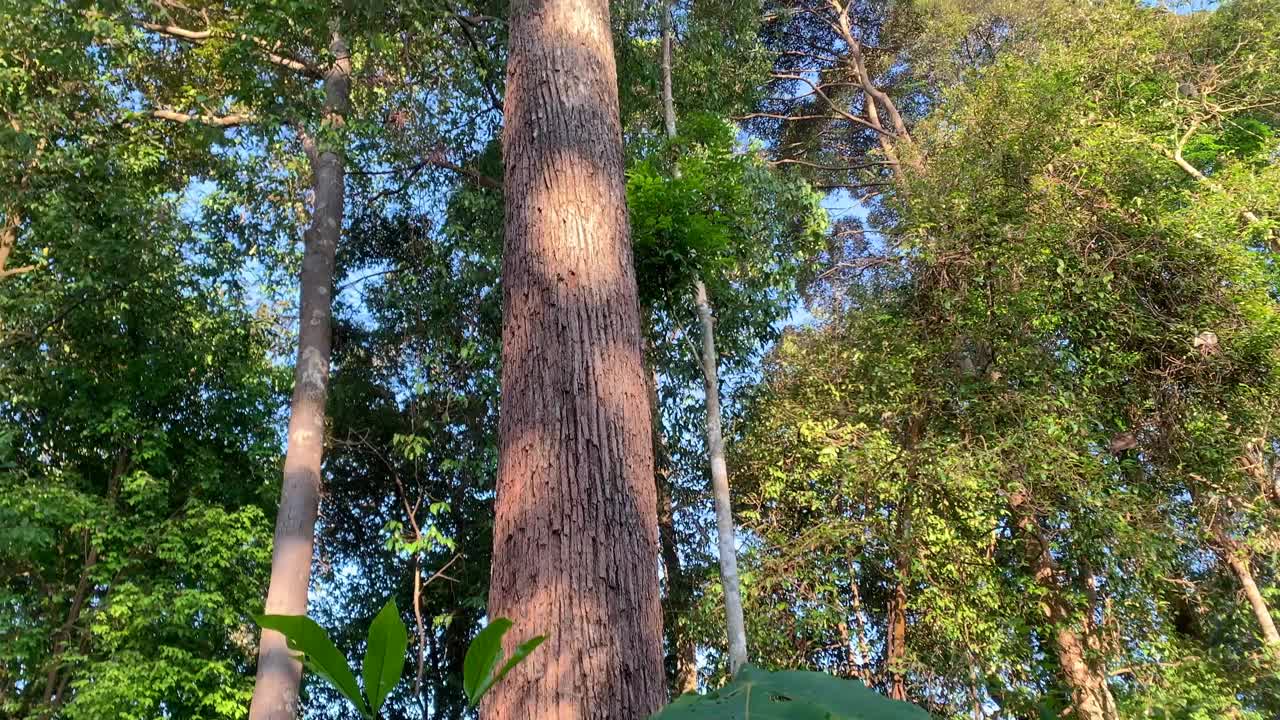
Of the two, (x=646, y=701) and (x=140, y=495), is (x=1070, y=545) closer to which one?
(x=646, y=701)

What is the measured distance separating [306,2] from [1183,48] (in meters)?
7.65

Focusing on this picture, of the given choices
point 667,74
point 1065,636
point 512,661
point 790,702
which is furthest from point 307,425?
point 790,702

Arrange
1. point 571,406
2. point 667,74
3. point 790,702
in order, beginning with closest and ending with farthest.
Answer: point 790,702 → point 571,406 → point 667,74

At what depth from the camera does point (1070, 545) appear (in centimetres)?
571

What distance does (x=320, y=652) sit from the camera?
514 millimetres

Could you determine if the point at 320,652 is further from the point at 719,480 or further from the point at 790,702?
the point at 719,480

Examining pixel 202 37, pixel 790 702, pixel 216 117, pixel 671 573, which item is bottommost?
pixel 790 702

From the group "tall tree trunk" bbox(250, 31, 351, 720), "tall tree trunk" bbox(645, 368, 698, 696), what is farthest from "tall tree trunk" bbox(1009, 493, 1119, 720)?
"tall tree trunk" bbox(250, 31, 351, 720)

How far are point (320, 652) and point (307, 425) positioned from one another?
6.53 meters

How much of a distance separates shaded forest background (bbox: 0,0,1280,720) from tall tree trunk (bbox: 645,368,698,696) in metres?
0.04

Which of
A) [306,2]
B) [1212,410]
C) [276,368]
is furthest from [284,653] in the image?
[1212,410]

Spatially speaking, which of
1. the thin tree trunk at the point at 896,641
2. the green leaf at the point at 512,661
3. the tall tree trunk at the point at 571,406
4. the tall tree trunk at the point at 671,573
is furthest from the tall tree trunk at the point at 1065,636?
the green leaf at the point at 512,661

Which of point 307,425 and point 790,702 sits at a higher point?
point 307,425

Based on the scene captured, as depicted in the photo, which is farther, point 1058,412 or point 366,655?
point 1058,412
